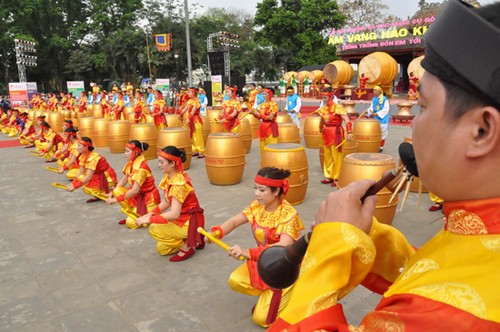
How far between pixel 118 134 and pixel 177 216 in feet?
21.7

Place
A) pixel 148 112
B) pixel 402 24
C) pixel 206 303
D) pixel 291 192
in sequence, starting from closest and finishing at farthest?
pixel 206 303 → pixel 291 192 → pixel 148 112 → pixel 402 24

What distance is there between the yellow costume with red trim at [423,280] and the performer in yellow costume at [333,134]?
571cm

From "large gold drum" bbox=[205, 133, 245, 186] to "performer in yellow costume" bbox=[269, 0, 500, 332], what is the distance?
19.0ft

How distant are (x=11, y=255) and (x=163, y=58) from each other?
32387 mm

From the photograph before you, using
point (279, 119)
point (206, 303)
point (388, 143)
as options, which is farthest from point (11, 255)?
point (388, 143)

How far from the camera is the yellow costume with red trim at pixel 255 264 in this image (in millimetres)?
2796

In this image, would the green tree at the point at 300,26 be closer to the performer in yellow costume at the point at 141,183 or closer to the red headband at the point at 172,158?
the performer in yellow costume at the point at 141,183

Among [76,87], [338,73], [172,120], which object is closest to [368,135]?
[172,120]

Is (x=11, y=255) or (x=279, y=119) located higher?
(x=279, y=119)

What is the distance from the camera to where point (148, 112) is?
1162cm

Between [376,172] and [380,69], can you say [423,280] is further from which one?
[380,69]

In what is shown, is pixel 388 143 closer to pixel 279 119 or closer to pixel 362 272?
pixel 279 119

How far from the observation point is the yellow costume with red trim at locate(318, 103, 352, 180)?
6.42 metres

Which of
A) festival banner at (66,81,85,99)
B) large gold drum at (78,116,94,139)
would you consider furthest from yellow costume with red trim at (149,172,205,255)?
festival banner at (66,81,85,99)
